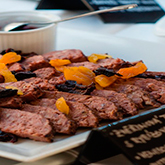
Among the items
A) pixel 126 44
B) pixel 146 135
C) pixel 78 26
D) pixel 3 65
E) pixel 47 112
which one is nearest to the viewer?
pixel 146 135

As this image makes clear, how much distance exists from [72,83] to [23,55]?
0.92 m

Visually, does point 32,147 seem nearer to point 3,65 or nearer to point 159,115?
point 159,115

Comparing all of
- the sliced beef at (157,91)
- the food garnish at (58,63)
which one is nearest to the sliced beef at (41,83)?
the food garnish at (58,63)

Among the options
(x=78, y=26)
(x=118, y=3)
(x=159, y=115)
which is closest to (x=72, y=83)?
(x=159, y=115)

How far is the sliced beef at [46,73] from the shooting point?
2578 millimetres

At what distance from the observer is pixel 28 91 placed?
7.29 feet

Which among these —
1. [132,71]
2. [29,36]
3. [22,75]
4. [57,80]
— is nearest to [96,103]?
[57,80]

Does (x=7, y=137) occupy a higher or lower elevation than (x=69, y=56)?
lower

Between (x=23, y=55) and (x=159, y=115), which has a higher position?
(x=159, y=115)

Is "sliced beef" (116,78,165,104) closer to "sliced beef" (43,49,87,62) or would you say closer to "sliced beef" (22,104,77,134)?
"sliced beef" (43,49,87,62)

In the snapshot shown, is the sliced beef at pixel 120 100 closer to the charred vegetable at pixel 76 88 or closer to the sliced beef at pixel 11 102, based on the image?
the charred vegetable at pixel 76 88

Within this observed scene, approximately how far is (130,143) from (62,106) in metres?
0.61

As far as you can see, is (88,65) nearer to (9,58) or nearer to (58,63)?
(58,63)

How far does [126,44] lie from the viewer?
138 inches
